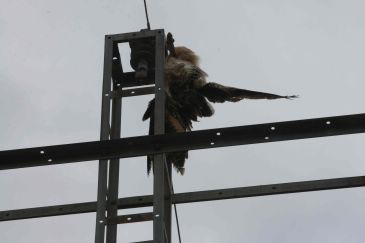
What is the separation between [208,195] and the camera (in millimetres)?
5965

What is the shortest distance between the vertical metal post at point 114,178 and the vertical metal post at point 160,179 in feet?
1.01

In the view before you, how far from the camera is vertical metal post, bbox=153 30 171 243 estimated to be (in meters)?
5.52

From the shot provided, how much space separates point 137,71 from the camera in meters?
6.85

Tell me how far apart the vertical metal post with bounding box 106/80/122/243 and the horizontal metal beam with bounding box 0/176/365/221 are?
0.06m

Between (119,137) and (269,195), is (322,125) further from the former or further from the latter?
(119,137)

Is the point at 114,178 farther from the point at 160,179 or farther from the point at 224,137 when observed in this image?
the point at 224,137

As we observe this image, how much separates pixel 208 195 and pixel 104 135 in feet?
2.73

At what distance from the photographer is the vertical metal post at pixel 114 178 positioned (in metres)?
5.69

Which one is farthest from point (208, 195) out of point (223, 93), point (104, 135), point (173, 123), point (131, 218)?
point (223, 93)

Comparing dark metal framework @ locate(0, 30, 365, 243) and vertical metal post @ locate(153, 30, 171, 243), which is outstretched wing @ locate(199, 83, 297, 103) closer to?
vertical metal post @ locate(153, 30, 171, 243)

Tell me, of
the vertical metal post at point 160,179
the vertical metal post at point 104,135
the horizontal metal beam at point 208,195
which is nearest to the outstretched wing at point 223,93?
the vertical metal post at point 160,179

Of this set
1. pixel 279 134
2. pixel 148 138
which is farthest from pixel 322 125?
pixel 148 138

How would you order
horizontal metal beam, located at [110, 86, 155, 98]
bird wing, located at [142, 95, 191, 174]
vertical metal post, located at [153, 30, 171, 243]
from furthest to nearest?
bird wing, located at [142, 95, 191, 174] < horizontal metal beam, located at [110, 86, 155, 98] < vertical metal post, located at [153, 30, 171, 243]

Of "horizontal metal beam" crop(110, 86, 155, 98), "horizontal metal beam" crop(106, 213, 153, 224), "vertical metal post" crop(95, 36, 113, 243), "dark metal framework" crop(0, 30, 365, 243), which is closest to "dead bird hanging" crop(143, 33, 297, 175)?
"horizontal metal beam" crop(110, 86, 155, 98)
